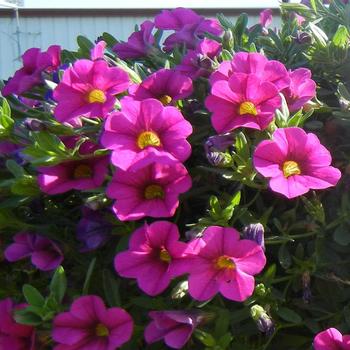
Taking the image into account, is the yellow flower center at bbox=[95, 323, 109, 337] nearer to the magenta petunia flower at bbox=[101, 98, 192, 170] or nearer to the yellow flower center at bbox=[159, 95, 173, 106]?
the magenta petunia flower at bbox=[101, 98, 192, 170]

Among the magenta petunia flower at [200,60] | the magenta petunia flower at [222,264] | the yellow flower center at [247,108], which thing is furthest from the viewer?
the magenta petunia flower at [200,60]

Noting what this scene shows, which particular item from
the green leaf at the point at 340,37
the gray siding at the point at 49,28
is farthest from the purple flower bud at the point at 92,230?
the gray siding at the point at 49,28

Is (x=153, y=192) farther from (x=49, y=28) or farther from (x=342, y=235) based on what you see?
(x=49, y=28)

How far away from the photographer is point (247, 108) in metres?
1.18

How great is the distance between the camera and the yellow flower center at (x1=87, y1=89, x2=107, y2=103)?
1.25 meters

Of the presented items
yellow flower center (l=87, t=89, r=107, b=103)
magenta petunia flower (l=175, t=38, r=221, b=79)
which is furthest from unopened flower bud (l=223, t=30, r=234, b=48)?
yellow flower center (l=87, t=89, r=107, b=103)

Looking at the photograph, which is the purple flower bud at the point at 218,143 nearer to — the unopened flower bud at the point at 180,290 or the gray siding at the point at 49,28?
the unopened flower bud at the point at 180,290

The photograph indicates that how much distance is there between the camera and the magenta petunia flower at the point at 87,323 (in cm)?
113

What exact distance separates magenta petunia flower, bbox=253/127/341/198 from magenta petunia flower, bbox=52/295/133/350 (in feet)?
1.10

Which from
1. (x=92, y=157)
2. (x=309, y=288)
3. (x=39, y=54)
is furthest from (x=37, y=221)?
(x=309, y=288)

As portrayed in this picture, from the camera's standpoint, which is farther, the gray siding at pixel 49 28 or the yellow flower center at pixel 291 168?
the gray siding at pixel 49 28

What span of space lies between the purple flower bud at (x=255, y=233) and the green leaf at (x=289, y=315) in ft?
0.50

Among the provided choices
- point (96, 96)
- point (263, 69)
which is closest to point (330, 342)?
point (263, 69)

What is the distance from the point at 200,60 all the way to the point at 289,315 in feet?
1.70
